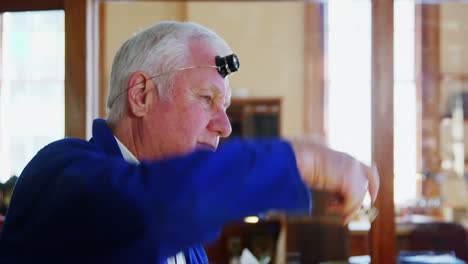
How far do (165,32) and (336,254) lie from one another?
268 centimetres

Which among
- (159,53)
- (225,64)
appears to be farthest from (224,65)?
(159,53)

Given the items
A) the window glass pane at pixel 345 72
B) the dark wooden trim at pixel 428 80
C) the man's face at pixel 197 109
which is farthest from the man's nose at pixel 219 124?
the dark wooden trim at pixel 428 80

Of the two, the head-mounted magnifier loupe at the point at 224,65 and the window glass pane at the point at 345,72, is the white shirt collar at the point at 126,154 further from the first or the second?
the window glass pane at the point at 345,72

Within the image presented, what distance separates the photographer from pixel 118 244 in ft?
2.63

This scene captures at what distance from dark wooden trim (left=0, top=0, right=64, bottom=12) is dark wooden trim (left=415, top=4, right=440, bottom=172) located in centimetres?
683

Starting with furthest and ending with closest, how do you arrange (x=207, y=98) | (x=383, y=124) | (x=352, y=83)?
(x=352, y=83) → (x=383, y=124) → (x=207, y=98)

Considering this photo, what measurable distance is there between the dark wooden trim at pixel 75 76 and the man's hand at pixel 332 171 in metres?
0.79

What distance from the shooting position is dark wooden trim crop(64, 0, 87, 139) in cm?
142

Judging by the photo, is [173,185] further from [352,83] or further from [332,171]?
[352,83]

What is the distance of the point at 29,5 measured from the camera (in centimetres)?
146

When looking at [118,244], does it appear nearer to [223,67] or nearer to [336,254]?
[223,67]

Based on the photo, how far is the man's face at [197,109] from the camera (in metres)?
1.04

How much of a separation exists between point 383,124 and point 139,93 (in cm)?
43

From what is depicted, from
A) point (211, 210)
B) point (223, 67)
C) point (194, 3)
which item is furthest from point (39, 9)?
point (194, 3)
